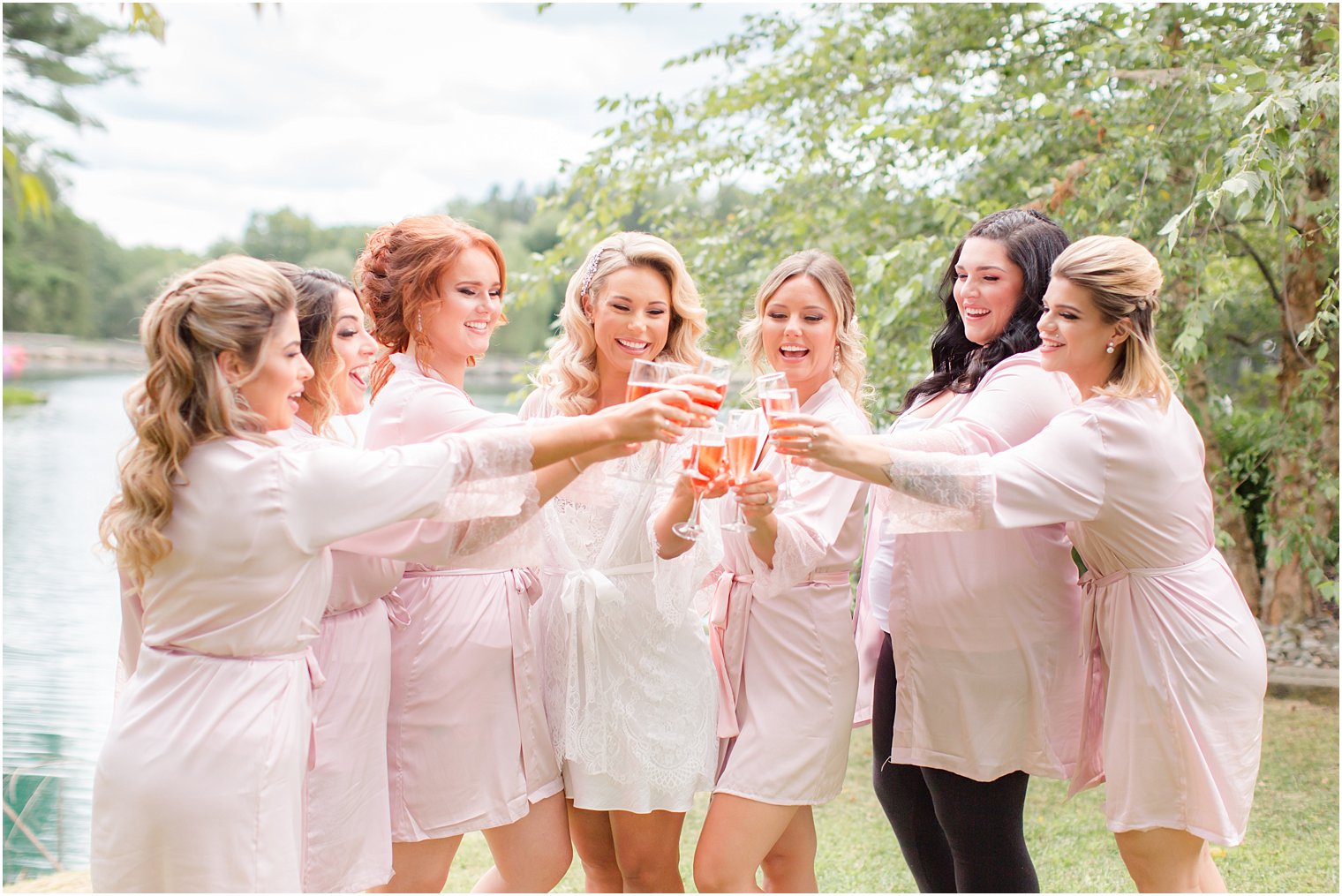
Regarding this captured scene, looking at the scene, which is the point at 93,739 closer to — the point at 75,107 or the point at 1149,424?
the point at 1149,424

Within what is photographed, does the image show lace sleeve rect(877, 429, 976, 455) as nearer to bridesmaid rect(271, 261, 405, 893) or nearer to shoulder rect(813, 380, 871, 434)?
shoulder rect(813, 380, 871, 434)

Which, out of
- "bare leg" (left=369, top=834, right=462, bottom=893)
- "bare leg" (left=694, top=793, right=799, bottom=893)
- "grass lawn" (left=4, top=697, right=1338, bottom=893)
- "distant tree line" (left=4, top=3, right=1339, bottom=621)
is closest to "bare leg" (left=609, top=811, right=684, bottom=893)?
"bare leg" (left=694, top=793, right=799, bottom=893)

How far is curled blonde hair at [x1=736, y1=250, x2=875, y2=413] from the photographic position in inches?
130

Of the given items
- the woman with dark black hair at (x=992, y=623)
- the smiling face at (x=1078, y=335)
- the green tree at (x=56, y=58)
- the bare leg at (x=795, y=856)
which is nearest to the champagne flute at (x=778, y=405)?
the woman with dark black hair at (x=992, y=623)

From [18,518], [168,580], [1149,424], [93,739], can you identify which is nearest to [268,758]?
[168,580]

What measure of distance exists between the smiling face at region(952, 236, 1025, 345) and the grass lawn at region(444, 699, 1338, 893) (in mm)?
2729

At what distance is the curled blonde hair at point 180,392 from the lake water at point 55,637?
0.23m

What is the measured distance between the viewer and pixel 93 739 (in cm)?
853

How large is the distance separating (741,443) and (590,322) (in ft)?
2.92

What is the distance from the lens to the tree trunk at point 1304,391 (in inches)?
225

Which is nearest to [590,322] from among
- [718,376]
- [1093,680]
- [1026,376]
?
[718,376]

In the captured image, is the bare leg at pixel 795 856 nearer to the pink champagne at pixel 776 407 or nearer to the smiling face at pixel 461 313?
the pink champagne at pixel 776 407

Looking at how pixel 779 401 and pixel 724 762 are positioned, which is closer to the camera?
pixel 779 401

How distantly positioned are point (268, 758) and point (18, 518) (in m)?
21.1
